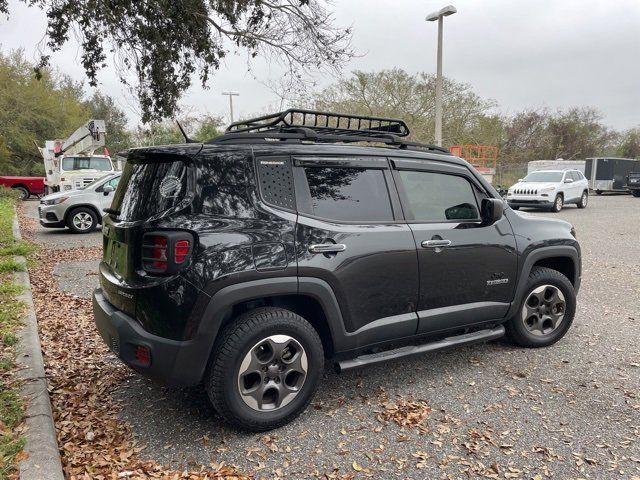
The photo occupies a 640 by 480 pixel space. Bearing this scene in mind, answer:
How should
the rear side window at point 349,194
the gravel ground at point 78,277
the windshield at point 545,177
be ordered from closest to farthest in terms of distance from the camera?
the rear side window at point 349,194
the gravel ground at point 78,277
the windshield at point 545,177

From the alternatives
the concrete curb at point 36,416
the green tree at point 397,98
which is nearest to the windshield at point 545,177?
the green tree at point 397,98

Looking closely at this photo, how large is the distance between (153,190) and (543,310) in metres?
3.50

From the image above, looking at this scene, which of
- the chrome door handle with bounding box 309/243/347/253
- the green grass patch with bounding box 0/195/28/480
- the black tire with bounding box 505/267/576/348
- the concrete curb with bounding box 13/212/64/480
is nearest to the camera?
the concrete curb with bounding box 13/212/64/480

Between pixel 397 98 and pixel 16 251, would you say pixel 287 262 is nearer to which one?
pixel 16 251

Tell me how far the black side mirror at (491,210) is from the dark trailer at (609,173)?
3010 cm

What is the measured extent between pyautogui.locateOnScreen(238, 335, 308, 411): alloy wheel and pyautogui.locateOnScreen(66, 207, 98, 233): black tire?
1048cm

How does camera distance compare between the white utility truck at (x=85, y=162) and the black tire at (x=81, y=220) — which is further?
the white utility truck at (x=85, y=162)

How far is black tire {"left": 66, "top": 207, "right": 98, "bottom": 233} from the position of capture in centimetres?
1177

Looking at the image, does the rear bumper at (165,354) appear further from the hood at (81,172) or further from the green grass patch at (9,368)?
the hood at (81,172)

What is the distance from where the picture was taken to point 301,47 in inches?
282

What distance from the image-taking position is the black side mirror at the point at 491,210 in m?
3.85

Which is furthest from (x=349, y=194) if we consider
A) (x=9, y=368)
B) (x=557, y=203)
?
(x=557, y=203)

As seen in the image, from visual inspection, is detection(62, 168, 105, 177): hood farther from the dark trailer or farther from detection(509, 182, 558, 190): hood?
the dark trailer

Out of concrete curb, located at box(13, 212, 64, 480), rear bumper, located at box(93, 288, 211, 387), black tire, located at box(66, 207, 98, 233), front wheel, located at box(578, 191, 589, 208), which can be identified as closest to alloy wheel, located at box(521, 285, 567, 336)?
rear bumper, located at box(93, 288, 211, 387)
